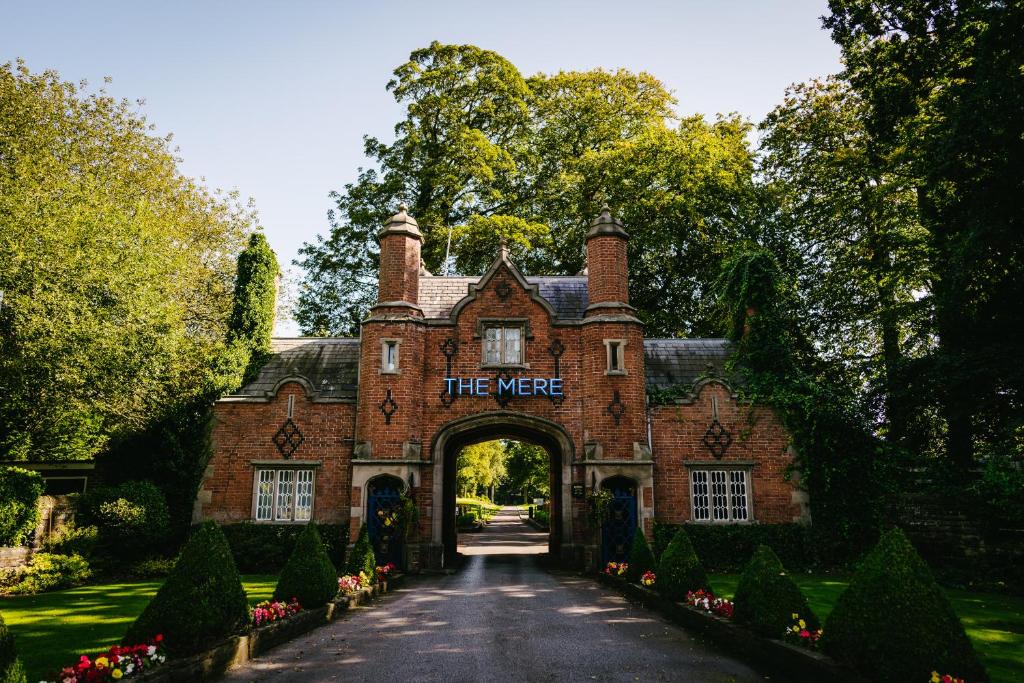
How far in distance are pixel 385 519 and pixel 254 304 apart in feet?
29.3

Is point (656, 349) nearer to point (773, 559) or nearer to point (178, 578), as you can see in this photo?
point (773, 559)

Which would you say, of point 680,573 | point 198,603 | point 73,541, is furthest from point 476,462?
point 198,603

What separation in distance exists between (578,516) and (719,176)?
17.7 metres

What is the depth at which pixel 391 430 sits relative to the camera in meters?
20.0

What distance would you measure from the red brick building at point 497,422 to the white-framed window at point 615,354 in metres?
0.04

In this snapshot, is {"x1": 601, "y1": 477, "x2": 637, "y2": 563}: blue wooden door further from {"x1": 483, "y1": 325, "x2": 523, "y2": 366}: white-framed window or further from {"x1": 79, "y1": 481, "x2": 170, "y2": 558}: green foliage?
{"x1": 79, "y1": 481, "x2": 170, "y2": 558}: green foliage

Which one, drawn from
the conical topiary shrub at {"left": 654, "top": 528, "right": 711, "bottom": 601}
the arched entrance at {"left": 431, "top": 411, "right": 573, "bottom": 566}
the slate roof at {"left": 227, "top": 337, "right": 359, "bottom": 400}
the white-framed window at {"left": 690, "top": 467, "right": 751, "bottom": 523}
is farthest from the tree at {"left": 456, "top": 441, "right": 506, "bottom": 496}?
the conical topiary shrub at {"left": 654, "top": 528, "right": 711, "bottom": 601}

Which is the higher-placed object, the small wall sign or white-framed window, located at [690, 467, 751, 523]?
the small wall sign

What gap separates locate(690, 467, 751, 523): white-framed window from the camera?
20.5 meters

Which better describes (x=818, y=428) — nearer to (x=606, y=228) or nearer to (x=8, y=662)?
(x=606, y=228)

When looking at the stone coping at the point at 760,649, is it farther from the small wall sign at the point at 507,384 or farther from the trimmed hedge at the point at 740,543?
the small wall sign at the point at 507,384

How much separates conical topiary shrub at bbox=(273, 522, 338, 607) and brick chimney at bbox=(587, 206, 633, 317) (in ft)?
39.2

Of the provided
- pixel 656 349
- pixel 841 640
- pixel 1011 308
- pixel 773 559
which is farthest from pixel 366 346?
pixel 1011 308

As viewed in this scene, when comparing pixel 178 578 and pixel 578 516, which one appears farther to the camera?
pixel 578 516
